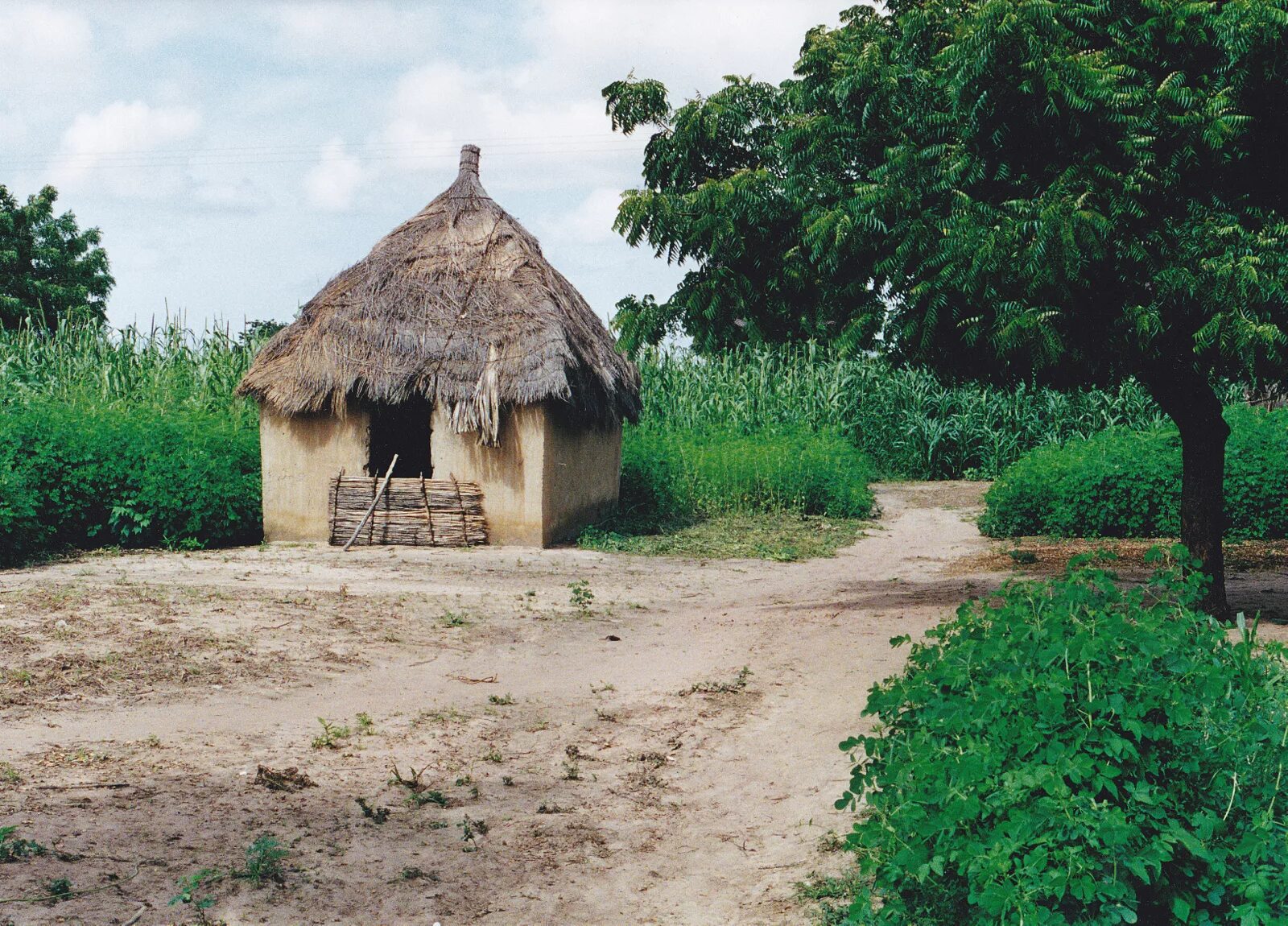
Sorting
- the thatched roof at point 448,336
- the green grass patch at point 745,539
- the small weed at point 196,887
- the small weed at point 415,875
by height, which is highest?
the thatched roof at point 448,336

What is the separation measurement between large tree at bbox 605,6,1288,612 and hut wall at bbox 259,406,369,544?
6510 mm

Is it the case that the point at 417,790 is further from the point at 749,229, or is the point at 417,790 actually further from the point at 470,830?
the point at 749,229

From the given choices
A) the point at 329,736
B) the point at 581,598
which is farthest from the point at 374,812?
the point at 581,598

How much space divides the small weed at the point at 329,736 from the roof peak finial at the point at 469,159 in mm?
10105

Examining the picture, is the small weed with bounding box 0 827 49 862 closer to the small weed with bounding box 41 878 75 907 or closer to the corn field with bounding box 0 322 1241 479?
the small weed with bounding box 41 878 75 907

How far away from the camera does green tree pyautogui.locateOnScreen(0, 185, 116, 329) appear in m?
30.1

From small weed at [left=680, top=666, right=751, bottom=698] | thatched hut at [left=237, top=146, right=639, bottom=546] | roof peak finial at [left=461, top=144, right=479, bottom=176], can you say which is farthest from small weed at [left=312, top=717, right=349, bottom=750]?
roof peak finial at [left=461, top=144, right=479, bottom=176]

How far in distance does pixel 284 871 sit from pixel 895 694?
2.23 metres

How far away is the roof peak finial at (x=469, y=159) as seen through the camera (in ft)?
49.0

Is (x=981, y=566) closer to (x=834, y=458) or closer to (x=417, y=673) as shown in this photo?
(x=834, y=458)

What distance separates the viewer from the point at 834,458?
16641 millimetres

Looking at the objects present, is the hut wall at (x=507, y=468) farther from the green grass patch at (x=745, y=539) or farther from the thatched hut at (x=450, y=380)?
the green grass patch at (x=745, y=539)

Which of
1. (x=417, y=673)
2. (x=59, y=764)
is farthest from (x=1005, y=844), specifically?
(x=417, y=673)

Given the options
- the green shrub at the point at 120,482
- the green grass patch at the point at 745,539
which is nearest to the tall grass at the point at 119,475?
the green shrub at the point at 120,482
